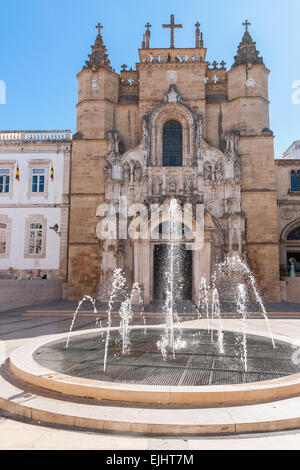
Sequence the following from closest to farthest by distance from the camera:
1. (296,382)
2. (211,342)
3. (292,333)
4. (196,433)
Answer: (196,433) < (296,382) < (211,342) < (292,333)

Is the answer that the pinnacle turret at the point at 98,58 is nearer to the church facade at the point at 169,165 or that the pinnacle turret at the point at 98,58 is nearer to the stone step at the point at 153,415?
the church facade at the point at 169,165

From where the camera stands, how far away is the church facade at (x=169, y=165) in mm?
20453

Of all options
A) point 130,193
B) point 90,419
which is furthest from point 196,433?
point 130,193

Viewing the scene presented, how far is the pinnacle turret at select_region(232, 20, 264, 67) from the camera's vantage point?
22.6m

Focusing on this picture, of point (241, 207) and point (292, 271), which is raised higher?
point (241, 207)

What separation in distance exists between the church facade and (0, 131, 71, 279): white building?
1249 mm

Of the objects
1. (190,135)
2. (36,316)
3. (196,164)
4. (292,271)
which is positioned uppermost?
(190,135)

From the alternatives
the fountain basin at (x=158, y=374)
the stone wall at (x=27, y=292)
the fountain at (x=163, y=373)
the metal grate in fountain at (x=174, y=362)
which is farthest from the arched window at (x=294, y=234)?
the fountain basin at (x=158, y=374)

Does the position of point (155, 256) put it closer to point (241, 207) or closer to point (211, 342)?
point (241, 207)

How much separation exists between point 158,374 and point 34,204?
1942 cm

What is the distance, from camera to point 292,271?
70.9ft

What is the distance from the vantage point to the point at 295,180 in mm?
24266

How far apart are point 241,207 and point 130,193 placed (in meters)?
6.75

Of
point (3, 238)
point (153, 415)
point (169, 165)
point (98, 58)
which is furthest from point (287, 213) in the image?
point (153, 415)
